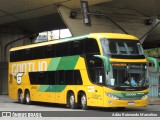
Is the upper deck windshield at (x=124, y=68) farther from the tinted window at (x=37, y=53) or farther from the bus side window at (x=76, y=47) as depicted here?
the tinted window at (x=37, y=53)

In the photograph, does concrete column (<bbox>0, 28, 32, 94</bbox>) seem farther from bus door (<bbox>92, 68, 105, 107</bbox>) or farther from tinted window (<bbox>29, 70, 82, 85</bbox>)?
bus door (<bbox>92, 68, 105, 107</bbox>)

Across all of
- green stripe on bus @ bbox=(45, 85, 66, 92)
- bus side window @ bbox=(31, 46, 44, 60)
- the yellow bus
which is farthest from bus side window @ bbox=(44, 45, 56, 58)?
green stripe on bus @ bbox=(45, 85, 66, 92)

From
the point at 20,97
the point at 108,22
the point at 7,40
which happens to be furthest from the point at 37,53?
the point at 7,40

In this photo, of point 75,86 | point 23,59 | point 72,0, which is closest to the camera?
point 75,86

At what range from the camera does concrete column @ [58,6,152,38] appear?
35094 millimetres

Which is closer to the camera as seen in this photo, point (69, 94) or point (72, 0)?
point (69, 94)

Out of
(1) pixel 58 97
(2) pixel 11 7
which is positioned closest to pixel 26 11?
(2) pixel 11 7

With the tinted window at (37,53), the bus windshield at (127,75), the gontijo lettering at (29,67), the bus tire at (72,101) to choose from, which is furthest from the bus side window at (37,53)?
the bus windshield at (127,75)

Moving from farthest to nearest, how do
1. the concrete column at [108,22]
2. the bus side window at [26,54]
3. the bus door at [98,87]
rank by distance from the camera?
the concrete column at [108,22] < the bus side window at [26,54] < the bus door at [98,87]

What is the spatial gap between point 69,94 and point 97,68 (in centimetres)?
322

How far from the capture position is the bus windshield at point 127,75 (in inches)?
837

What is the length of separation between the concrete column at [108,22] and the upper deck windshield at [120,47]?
42.4 feet

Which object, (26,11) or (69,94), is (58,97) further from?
(26,11)

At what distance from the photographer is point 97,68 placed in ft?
71.5
